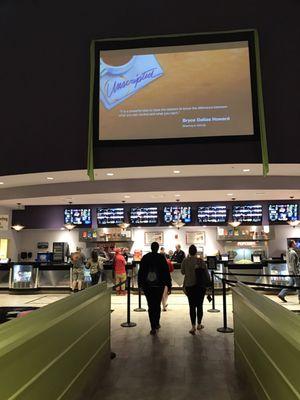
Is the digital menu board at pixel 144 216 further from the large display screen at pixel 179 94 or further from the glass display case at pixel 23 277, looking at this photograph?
the large display screen at pixel 179 94

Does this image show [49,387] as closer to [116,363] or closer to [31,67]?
[116,363]

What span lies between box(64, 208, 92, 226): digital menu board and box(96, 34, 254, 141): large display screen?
8.04 m

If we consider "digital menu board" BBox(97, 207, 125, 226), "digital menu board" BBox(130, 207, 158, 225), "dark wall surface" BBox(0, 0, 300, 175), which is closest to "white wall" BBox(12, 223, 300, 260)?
"digital menu board" BBox(130, 207, 158, 225)

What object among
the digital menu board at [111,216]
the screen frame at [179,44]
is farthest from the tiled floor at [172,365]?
the digital menu board at [111,216]

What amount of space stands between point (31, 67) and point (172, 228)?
8572 mm

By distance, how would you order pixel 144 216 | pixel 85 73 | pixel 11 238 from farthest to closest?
pixel 11 238
pixel 144 216
pixel 85 73

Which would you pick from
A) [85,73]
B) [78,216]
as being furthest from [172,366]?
[78,216]

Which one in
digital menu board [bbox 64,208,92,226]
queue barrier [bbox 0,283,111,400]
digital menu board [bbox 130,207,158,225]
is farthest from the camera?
digital menu board [bbox 64,208,92,226]

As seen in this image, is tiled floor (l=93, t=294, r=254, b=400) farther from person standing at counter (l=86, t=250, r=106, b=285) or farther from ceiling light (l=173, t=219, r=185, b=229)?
ceiling light (l=173, t=219, r=185, b=229)

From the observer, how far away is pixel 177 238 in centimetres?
1402

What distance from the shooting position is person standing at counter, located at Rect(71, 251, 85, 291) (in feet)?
35.1

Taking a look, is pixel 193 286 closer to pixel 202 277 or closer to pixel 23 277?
pixel 202 277

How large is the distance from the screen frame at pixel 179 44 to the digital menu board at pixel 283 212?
7950mm

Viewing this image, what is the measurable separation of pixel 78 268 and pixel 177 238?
4.57 meters
